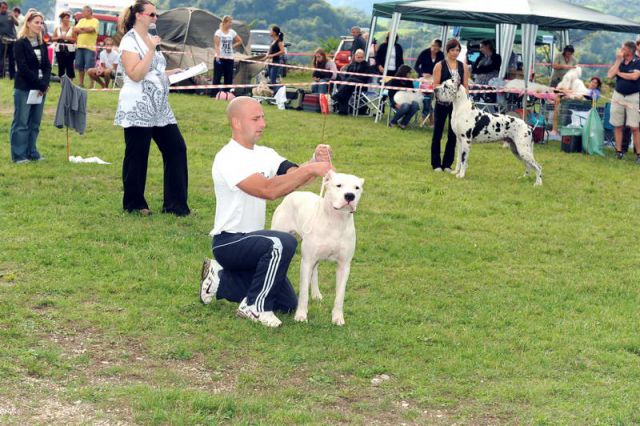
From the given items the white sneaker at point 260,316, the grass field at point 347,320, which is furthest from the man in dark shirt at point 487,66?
the white sneaker at point 260,316

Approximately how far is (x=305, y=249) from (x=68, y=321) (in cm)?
171

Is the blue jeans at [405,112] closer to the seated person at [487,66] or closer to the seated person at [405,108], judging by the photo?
the seated person at [405,108]

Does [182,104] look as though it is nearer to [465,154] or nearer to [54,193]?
[465,154]

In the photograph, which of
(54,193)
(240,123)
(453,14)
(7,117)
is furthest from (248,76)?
(240,123)

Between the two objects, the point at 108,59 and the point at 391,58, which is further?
the point at 108,59

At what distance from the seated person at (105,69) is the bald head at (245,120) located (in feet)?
59.4

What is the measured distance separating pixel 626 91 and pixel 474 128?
15.0 ft

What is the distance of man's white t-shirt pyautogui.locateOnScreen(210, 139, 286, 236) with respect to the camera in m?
6.58

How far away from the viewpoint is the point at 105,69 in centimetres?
2462

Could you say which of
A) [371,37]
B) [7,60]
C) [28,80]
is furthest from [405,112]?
[7,60]

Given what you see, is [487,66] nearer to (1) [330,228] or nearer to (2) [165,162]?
(2) [165,162]

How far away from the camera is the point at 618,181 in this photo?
15.2 m

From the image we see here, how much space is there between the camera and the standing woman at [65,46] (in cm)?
2414

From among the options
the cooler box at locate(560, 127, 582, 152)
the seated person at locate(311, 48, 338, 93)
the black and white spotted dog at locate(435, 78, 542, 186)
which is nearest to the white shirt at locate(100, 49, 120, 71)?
the seated person at locate(311, 48, 338, 93)
